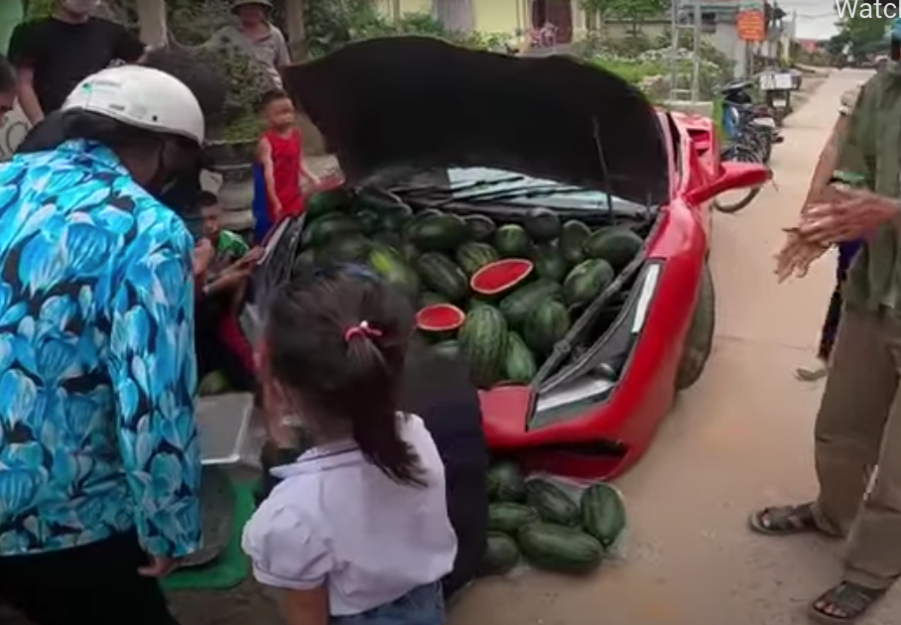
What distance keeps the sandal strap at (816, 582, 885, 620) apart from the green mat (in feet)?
6.22

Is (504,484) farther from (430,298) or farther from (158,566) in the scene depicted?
(158,566)

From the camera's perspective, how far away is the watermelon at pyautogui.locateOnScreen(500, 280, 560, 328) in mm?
4504

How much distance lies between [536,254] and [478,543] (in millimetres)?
1868

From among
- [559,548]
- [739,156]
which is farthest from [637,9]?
[559,548]

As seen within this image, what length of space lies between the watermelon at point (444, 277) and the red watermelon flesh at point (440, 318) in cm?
13

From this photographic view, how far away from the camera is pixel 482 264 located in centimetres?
488

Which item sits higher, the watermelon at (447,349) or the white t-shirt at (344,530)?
the white t-shirt at (344,530)

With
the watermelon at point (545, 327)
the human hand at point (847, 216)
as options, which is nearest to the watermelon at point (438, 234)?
the watermelon at point (545, 327)

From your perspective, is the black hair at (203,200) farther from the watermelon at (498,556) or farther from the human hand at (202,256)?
the watermelon at (498,556)

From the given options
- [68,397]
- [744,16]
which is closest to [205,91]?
[68,397]

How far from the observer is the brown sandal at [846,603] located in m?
3.41

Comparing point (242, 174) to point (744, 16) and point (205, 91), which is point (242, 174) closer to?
point (205, 91)

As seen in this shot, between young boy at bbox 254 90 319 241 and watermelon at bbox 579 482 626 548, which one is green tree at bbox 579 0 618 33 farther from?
watermelon at bbox 579 482 626 548

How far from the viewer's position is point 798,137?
1669 cm
